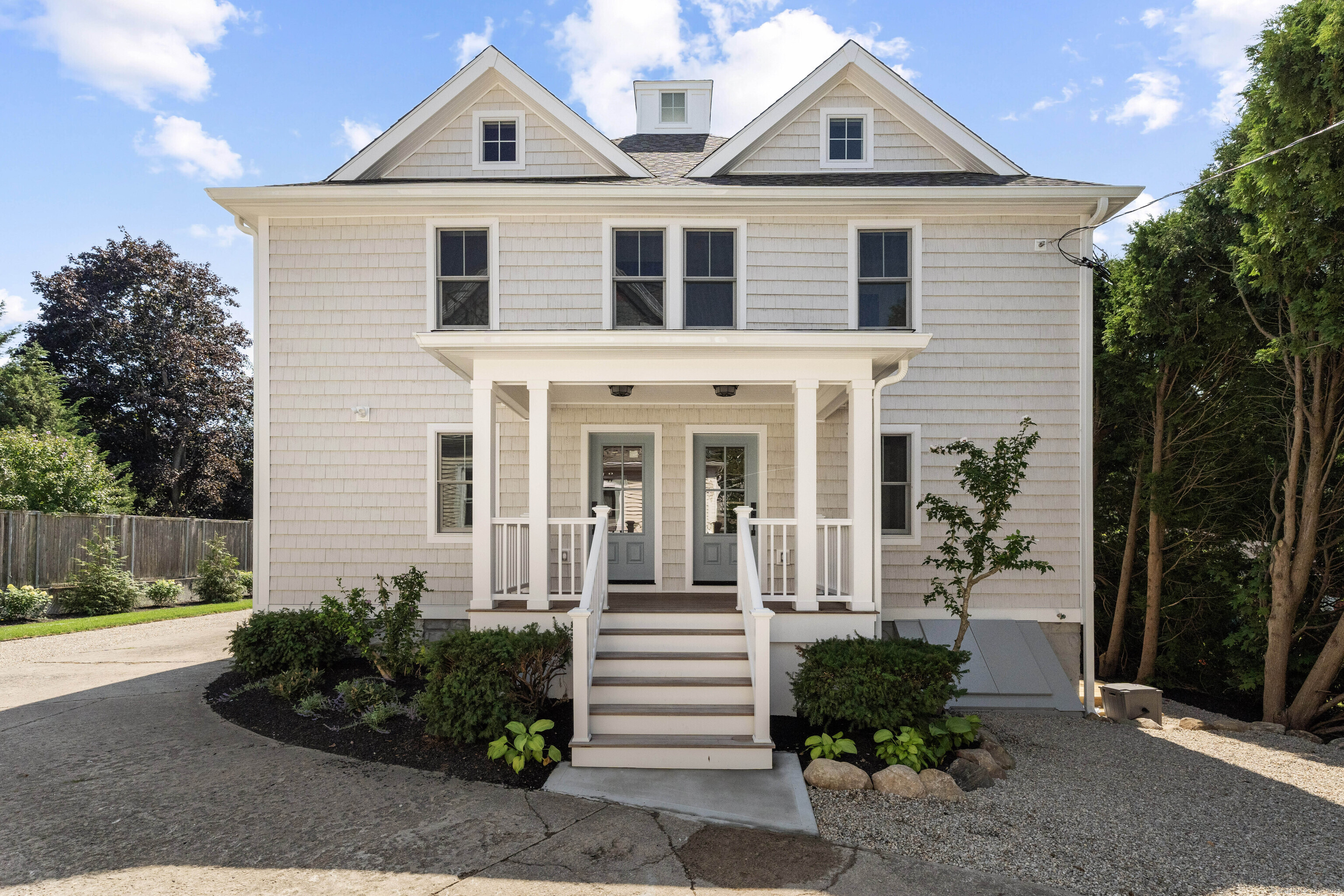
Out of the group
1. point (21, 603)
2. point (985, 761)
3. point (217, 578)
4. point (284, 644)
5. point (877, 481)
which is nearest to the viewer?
point (985, 761)

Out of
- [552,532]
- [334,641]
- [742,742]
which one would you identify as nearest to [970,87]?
[552,532]

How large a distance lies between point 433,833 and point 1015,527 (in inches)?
271

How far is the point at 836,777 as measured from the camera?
16.3 feet

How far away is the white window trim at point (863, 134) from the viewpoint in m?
9.09

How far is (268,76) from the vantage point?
31.2 ft

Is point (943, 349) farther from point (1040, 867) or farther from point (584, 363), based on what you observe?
point (1040, 867)

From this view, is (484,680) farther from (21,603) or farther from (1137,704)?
(21,603)

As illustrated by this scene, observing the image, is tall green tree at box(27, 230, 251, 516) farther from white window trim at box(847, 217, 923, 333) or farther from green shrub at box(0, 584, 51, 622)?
white window trim at box(847, 217, 923, 333)

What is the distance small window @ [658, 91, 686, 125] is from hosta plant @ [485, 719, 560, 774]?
9568 millimetres

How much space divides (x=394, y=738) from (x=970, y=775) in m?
4.35

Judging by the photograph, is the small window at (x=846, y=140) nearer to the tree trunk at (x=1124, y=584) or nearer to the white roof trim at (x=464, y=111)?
the white roof trim at (x=464, y=111)

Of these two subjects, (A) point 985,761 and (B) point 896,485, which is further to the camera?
(B) point 896,485

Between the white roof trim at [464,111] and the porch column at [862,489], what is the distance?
171 inches

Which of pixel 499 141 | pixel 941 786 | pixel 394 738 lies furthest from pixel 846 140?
pixel 394 738
